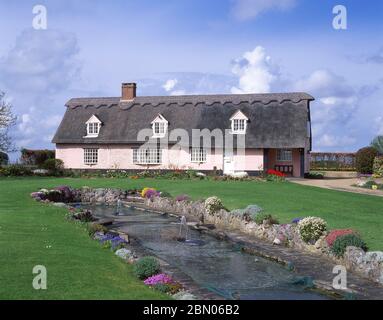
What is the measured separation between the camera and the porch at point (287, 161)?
4000 centimetres

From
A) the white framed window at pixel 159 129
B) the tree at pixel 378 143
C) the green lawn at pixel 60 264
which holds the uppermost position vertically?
the white framed window at pixel 159 129

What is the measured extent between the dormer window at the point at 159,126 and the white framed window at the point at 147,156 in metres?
1.34

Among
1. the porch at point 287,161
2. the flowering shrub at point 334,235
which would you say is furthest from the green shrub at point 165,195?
the porch at point 287,161

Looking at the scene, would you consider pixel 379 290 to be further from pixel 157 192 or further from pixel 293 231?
pixel 157 192

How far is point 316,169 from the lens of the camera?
2158 inches

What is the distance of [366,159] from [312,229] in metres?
30.8

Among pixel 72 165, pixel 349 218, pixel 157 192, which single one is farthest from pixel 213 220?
pixel 72 165

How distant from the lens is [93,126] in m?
44.1

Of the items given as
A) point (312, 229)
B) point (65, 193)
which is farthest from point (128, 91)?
point (312, 229)

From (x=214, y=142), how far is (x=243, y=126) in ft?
8.88

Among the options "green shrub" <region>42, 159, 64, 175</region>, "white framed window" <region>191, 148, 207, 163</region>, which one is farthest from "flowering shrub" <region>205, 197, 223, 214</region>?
"green shrub" <region>42, 159, 64, 175</region>

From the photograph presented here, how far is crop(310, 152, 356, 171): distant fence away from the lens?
54000 mm

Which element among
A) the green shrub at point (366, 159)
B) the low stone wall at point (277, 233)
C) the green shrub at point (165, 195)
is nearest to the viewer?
the low stone wall at point (277, 233)

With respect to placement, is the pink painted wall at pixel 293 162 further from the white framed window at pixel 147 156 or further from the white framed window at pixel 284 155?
the white framed window at pixel 147 156
